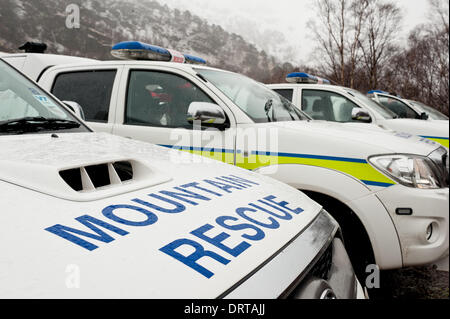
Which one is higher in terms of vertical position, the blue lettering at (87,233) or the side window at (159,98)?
the side window at (159,98)

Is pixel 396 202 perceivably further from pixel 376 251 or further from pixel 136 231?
pixel 136 231

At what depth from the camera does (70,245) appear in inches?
33.1

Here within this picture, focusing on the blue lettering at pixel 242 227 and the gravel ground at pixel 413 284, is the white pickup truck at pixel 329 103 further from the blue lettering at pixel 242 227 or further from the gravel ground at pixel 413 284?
the blue lettering at pixel 242 227

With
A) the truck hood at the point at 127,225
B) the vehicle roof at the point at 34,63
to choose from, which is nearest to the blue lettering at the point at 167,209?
the truck hood at the point at 127,225

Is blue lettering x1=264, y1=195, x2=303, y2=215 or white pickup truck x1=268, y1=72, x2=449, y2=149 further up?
white pickup truck x1=268, y1=72, x2=449, y2=149

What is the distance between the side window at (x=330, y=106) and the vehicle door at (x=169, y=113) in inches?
99.7

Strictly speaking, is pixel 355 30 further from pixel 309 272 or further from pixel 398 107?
pixel 309 272

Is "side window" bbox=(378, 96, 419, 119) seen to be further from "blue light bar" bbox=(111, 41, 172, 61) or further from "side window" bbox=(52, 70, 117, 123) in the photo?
"side window" bbox=(52, 70, 117, 123)

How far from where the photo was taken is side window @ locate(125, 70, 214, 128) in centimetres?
296

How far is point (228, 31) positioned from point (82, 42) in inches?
959

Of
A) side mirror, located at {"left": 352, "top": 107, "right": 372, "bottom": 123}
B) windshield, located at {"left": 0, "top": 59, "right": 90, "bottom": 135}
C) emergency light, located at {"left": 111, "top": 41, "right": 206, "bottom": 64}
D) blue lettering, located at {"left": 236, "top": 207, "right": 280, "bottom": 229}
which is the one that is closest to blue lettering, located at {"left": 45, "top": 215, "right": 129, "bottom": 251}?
blue lettering, located at {"left": 236, "top": 207, "right": 280, "bottom": 229}

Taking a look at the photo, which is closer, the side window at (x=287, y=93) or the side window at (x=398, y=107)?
the side window at (x=287, y=93)

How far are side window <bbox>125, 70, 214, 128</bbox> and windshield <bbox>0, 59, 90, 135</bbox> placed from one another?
41.4 inches

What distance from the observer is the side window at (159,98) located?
9.73 ft
